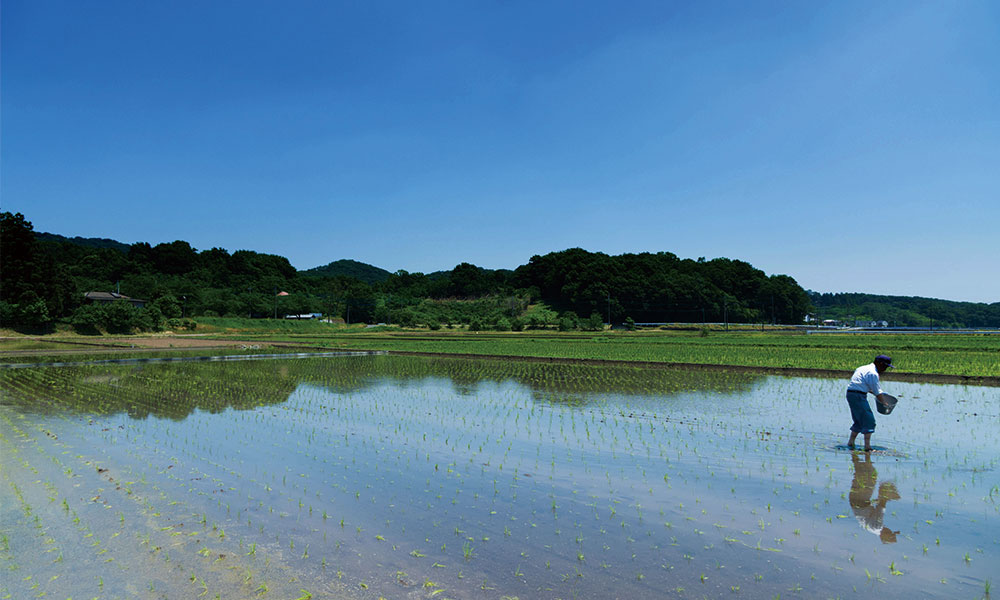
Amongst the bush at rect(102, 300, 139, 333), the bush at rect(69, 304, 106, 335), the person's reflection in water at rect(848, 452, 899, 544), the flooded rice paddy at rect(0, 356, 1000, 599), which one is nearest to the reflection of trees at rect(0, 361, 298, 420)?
the flooded rice paddy at rect(0, 356, 1000, 599)

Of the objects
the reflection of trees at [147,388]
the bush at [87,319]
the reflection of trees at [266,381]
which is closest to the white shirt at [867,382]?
the reflection of trees at [266,381]

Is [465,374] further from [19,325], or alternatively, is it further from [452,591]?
[19,325]

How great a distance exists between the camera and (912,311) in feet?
488

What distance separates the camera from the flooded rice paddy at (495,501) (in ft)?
14.5

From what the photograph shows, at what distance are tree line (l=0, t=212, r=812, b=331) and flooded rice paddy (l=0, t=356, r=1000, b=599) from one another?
4979cm

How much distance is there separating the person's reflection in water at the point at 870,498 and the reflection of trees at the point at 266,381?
6.86 meters

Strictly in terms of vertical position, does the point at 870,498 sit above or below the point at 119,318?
below

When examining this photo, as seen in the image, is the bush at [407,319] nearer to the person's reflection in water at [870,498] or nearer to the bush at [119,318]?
the bush at [119,318]

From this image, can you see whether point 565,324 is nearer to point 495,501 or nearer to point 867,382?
point 867,382

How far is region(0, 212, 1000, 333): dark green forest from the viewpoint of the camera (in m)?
73.4

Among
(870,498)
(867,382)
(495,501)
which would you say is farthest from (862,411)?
(495,501)

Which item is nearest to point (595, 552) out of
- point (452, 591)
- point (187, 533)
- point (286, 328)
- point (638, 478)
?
point (452, 591)

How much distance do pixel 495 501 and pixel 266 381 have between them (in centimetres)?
1400

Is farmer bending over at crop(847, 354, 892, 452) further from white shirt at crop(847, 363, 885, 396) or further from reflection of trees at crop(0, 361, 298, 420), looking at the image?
reflection of trees at crop(0, 361, 298, 420)
